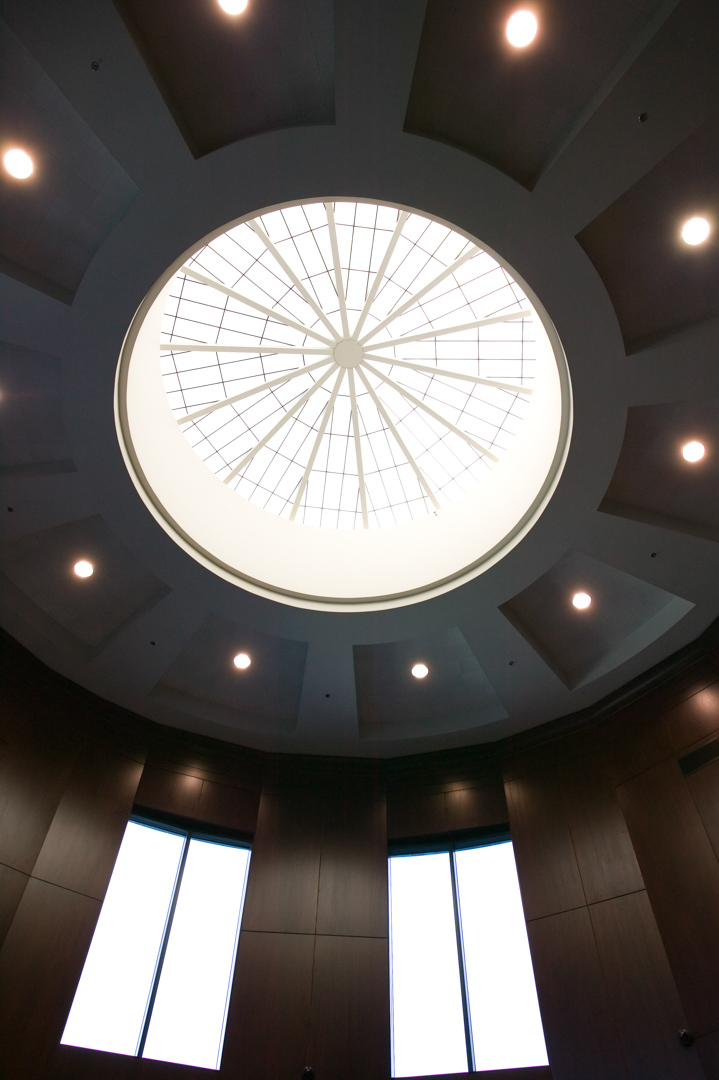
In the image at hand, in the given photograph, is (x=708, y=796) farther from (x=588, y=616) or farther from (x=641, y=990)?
(x=588, y=616)

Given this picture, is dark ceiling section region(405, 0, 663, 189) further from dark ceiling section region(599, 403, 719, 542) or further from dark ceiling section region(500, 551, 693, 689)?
dark ceiling section region(500, 551, 693, 689)

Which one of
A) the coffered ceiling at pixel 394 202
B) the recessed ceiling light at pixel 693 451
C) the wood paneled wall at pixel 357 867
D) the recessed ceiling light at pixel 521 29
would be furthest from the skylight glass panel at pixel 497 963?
the recessed ceiling light at pixel 521 29

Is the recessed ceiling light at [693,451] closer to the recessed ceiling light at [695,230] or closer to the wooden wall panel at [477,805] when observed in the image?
the recessed ceiling light at [695,230]

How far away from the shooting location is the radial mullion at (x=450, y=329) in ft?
48.8

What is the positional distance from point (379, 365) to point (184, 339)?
4877 millimetres

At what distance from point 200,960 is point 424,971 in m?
4.92

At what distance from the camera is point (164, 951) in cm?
1479

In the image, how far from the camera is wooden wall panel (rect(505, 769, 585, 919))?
1488 cm

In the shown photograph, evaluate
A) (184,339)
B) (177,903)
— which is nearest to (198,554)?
(184,339)

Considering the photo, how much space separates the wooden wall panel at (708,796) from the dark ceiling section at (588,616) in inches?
108

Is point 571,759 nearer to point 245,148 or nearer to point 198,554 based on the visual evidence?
point 198,554

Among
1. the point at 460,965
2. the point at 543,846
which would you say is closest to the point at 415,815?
the point at 543,846

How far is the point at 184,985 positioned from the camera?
14.5m

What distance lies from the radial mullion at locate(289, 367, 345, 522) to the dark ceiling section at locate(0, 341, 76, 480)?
20.4 ft
